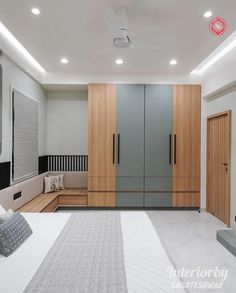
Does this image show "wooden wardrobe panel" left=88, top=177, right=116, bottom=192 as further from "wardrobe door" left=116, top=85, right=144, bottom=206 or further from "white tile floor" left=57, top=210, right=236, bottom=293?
"white tile floor" left=57, top=210, right=236, bottom=293

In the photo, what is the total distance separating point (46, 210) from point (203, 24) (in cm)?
362

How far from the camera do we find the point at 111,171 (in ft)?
15.1

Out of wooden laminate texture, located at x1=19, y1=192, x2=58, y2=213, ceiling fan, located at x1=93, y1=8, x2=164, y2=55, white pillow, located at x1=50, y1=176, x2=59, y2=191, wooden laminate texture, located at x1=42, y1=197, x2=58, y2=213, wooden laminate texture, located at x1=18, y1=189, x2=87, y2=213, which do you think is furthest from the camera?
white pillow, located at x1=50, y1=176, x2=59, y2=191

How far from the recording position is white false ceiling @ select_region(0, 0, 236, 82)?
7.62 ft

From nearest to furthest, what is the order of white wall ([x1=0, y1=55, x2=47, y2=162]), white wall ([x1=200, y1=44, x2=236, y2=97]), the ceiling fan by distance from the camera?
the ceiling fan
white wall ([x1=0, y1=55, x2=47, y2=162])
white wall ([x1=200, y1=44, x2=236, y2=97])

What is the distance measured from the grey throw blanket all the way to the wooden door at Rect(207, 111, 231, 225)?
8.26 feet

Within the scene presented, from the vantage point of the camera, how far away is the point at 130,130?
4.59 metres

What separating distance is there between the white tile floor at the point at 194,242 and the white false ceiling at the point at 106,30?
2577 mm

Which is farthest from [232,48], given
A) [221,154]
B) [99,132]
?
[99,132]

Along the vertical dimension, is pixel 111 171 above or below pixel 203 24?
below

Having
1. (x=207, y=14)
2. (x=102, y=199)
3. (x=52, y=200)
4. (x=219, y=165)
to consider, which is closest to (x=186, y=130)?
(x=219, y=165)

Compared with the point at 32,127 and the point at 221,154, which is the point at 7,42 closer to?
the point at 32,127

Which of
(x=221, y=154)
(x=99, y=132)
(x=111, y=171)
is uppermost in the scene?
(x=99, y=132)

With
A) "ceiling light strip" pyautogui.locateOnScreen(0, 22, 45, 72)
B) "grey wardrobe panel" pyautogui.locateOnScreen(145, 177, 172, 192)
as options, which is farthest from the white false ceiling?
"grey wardrobe panel" pyautogui.locateOnScreen(145, 177, 172, 192)
